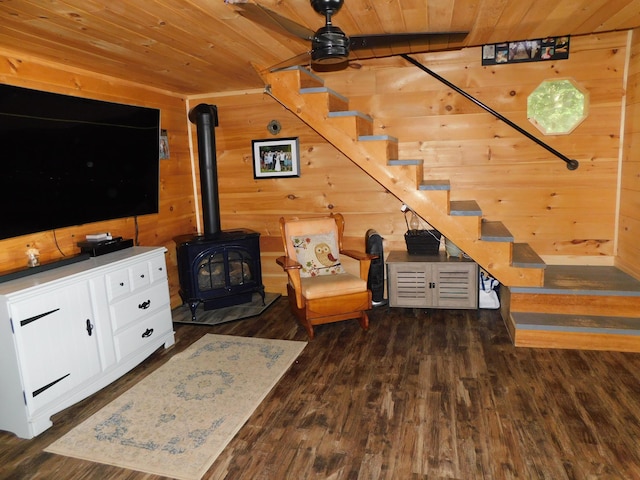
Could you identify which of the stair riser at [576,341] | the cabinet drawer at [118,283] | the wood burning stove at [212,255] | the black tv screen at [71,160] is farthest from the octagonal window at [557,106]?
the cabinet drawer at [118,283]

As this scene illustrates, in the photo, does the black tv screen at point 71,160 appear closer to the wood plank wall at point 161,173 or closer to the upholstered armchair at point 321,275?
the wood plank wall at point 161,173

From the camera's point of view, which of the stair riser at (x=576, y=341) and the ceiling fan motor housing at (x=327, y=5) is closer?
the ceiling fan motor housing at (x=327, y=5)

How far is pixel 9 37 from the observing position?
2578 mm

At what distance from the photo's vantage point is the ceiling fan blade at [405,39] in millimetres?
2918

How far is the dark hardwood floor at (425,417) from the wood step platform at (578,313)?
0.10 metres

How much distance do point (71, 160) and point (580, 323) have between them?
12.8ft

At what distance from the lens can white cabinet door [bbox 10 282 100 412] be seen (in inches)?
96.4

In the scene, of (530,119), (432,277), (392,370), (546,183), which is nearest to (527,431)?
(392,370)

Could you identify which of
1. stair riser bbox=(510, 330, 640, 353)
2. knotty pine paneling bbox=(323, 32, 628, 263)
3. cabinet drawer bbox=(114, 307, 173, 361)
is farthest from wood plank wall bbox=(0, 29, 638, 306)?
stair riser bbox=(510, 330, 640, 353)

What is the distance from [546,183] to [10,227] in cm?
426

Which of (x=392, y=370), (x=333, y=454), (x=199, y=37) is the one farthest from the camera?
(x=392, y=370)

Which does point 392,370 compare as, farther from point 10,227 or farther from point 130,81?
point 130,81

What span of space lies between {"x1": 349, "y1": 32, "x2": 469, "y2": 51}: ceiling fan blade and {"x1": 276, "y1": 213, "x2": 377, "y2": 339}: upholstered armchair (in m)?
1.63

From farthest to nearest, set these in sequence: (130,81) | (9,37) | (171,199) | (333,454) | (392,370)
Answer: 1. (171,199)
2. (130,81)
3. (392,370)
4. (9,37)
5. (333,454)
